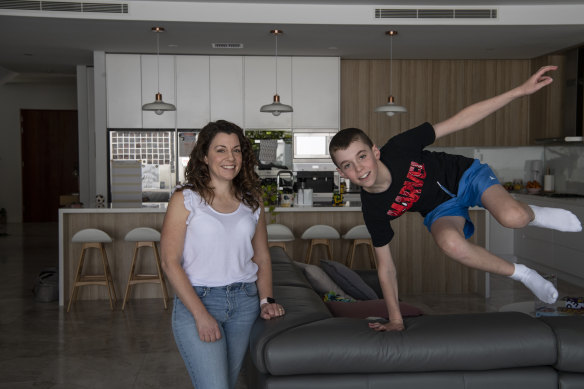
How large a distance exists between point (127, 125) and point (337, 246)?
132 inches

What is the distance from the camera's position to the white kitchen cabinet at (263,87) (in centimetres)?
762

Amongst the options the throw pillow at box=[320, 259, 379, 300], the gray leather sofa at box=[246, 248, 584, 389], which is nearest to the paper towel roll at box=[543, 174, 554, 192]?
the throw pillow at box=[320, 259, 379, 300]

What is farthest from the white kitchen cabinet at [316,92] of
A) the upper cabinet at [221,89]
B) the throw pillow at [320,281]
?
the throw pillow at [320,281]

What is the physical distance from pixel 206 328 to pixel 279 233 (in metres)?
3.49

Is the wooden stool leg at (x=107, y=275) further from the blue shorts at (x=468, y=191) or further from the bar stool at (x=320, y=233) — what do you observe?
the blue shorts at (x=468, y=191)

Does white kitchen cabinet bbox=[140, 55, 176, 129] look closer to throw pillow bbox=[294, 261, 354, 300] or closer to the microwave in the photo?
the microwave

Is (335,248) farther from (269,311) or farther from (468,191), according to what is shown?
(269,311)

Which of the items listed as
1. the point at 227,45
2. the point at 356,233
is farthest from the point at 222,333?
the point at 227,45

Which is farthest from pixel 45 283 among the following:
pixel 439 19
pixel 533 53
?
pixel 533 53

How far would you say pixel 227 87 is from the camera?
7.61 meters

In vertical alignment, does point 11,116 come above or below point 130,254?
above

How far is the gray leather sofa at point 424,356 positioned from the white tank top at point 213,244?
23cm

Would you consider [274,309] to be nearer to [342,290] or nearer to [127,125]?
[342,290]

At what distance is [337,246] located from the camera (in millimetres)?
5793
